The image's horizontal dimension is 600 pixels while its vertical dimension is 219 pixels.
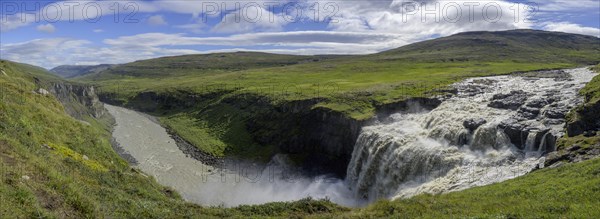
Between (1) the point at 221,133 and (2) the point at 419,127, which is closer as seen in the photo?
(2) the point at 419,127

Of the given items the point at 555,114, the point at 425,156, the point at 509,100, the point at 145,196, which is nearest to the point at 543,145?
the point at 555,114

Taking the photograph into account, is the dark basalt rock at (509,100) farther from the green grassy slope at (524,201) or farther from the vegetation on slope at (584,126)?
the green grassy slope at (524,201)

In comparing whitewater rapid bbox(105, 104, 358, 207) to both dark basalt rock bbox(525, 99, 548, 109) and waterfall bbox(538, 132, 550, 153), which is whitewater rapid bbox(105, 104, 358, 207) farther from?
dark basalt rock bbox(525, 99, 548, 109)

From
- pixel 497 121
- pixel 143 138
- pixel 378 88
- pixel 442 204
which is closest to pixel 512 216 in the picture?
pixel 442 204

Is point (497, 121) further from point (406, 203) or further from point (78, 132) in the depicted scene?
point (78, 132)

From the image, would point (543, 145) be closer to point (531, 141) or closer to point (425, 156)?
point (531, 141)

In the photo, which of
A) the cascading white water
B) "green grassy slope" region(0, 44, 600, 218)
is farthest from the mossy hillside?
the cascading white water
